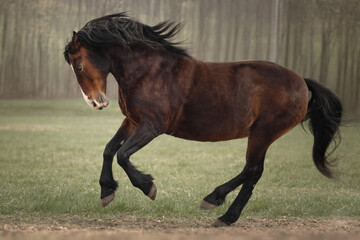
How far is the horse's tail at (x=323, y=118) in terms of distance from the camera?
185 inches

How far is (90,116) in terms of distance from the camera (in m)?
16.8

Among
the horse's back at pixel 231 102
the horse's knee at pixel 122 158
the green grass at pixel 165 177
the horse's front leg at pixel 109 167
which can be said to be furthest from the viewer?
the green grass at pixel 165 177

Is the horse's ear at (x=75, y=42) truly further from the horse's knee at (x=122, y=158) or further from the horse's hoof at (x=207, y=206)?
the horse's hoof at (x=207, y=206)

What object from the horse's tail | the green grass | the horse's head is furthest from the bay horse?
the green grass

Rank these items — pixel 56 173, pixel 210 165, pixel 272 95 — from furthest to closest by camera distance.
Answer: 1. pixel 210 165
2. pixel 56 173
3. pixel 272 95

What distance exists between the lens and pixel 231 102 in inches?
164

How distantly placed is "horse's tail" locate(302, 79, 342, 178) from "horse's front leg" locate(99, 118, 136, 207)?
5.72 feet

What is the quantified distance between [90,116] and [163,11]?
14.4 feet

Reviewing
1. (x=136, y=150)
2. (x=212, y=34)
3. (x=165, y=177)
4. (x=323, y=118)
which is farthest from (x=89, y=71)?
(x=212, y=34)

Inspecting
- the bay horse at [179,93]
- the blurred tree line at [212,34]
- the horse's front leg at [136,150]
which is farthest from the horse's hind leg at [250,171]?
the blurred tree line at [212,34]

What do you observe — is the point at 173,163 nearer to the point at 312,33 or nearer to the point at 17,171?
the point at 17,171

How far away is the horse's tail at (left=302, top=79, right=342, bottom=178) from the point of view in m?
4.69

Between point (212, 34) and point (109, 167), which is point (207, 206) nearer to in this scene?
point (109, 167)

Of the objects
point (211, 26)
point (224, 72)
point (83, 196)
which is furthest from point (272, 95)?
point (211, 26)
